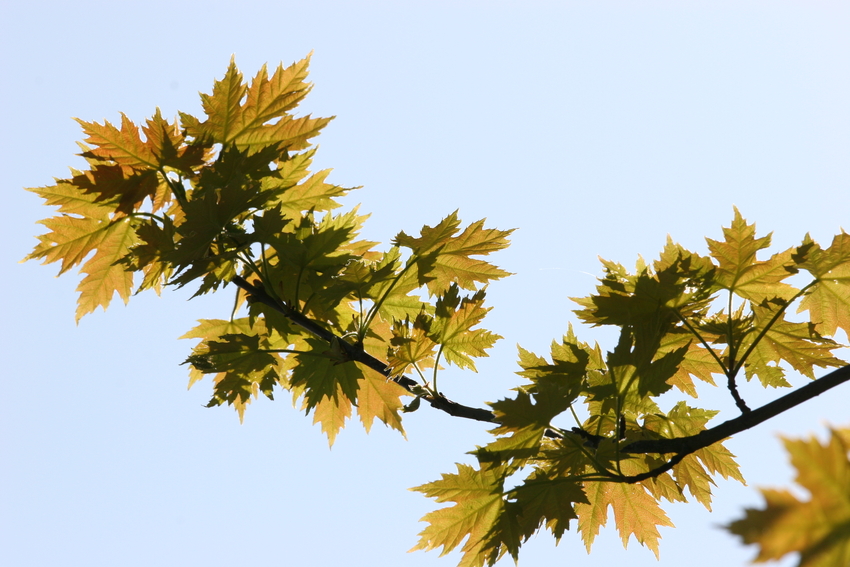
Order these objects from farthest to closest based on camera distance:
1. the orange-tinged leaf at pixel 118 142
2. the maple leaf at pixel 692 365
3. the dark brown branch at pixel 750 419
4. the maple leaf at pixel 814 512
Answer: the orange-tinged leaf at pixel 118 142, the maple leaf at pixel 692 365, the dark brown branch at pixel 750 419, the maple leaf at pixel 814 512

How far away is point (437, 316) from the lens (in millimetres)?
1740

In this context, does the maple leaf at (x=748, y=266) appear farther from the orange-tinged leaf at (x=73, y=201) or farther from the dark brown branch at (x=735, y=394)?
the orange-tinged leaf at (x=73, y=201)

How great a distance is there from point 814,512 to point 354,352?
1.17m

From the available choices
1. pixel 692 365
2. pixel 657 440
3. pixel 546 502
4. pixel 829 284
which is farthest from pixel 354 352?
pixel 829 284

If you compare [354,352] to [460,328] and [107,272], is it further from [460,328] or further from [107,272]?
[107,272]

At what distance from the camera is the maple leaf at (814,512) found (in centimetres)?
66

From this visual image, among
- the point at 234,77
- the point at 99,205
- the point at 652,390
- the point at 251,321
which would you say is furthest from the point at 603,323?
the point at 99,205

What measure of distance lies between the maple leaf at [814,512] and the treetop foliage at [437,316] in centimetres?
59

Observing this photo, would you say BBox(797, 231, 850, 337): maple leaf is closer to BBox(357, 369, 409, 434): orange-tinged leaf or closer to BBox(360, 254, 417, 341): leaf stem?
BBox(360, 254, 417, 341): leaf stem

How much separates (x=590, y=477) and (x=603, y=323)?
1.13 feet

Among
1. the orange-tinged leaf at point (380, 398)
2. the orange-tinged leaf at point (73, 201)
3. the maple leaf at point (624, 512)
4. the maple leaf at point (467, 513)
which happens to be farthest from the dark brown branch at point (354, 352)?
the orange-tinged leaf at point (73, 201)

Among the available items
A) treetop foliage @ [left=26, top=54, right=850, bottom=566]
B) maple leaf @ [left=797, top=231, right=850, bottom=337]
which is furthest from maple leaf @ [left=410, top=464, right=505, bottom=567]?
maple leaf @ [left=797, top=231, right=850, bottom=337]

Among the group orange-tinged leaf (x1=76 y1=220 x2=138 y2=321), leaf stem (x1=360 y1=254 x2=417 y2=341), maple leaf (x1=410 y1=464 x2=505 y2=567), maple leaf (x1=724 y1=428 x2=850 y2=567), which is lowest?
maple leaf (x1=724 y1=428 x2=850 y2=567)

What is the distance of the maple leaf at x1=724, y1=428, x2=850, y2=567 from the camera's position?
0.66 meters
